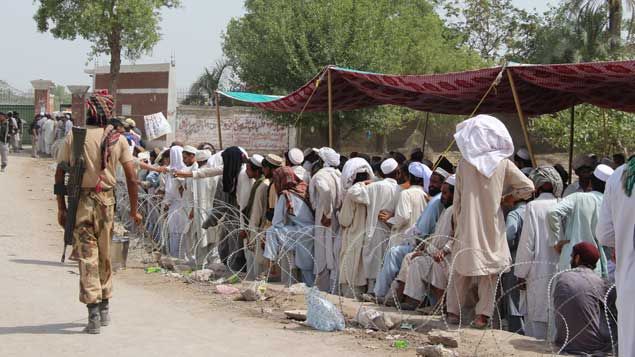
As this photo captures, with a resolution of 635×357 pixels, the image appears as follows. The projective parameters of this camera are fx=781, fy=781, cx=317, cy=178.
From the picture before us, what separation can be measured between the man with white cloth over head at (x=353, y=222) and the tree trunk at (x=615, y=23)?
68.0ft

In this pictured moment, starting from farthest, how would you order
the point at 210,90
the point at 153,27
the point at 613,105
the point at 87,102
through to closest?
the point at 210,90 → the point at 153,27 → the point at 613,105 → the point at 87,102

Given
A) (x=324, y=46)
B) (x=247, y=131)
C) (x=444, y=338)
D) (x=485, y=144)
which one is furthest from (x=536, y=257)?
(x=247, y=131)

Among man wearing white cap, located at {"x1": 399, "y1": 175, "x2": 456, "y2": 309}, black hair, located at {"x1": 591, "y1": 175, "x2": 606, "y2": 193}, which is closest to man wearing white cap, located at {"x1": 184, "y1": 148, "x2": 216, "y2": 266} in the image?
man wearing white cap, located at {"x1": 399, "y1": 175, "x2": 456, "y2": 309}

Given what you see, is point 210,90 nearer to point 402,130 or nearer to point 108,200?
point 402,130

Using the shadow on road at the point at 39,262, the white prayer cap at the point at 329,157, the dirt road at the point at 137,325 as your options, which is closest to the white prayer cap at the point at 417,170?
the white prayer cap at the point at 329,157

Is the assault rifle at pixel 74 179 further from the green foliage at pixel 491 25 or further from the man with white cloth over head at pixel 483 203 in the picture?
the green foliage at pixel 491 25

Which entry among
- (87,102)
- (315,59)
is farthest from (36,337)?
(315,59)

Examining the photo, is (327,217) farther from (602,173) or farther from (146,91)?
(146,91)

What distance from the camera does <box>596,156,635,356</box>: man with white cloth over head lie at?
3299mm

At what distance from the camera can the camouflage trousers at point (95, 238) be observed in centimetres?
588

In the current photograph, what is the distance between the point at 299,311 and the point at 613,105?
5711mm

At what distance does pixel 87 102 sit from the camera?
6.18m

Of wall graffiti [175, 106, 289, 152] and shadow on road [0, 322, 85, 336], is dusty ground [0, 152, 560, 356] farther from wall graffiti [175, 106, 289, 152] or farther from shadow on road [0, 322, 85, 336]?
wall graffiti [175, 106, 289, 152]

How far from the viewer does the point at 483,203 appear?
20.8 feet
